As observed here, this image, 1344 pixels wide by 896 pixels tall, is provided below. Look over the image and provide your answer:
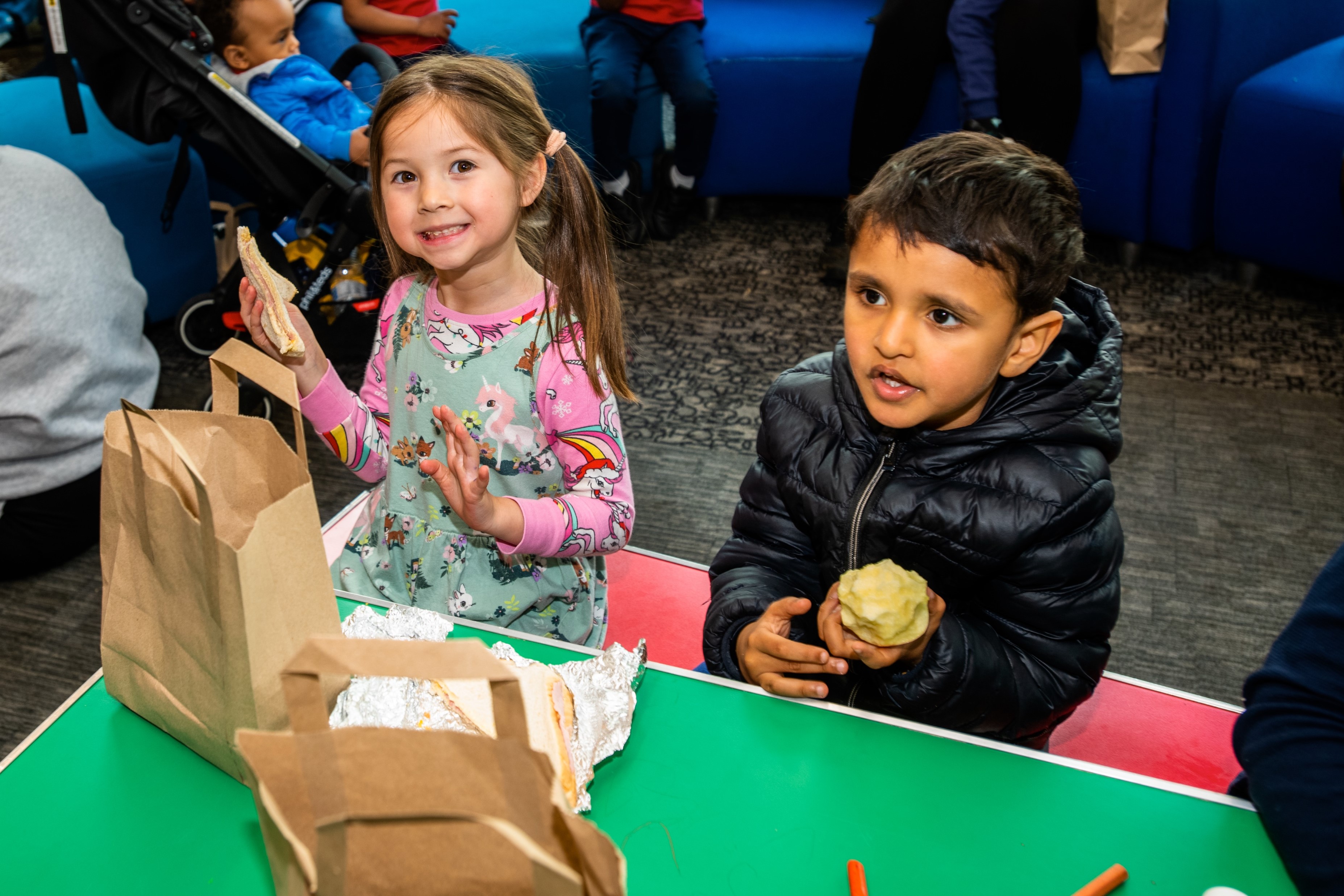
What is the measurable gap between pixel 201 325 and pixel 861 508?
213 centimetres

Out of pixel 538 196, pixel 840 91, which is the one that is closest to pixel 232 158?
pixel 538 196

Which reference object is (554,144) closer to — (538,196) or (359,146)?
(538,196)

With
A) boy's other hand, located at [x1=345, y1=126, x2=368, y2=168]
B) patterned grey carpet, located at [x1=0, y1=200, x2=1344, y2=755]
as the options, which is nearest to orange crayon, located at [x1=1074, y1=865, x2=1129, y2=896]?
patterned grey carpet, located at [x1=0, y1=200, x2=1344, y2=755]

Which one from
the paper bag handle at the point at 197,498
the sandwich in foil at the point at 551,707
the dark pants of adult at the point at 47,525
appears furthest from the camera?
the dark pants of adult at the point at 47,525

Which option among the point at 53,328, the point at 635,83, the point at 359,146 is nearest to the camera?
the point at 53,328

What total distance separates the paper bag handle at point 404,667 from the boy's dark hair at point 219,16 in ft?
7.02

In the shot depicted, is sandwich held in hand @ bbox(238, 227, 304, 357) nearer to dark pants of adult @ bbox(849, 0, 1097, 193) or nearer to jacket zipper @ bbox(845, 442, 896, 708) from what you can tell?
jacket zipper @ bbox(845, 442, 896, 708)

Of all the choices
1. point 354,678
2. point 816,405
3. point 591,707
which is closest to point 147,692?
point 354,678

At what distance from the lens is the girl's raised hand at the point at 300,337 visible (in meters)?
1.12

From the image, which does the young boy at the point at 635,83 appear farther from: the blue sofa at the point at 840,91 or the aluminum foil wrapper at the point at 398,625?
the aluminum foil wrapper at the point at 398,625

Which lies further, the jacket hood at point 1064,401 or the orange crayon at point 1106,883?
the jacket hood at point 1064,401

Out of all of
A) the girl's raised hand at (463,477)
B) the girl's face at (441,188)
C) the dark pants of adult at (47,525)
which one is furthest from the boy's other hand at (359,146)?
the girl's raised hand at (463,477)

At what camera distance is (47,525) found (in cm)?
193

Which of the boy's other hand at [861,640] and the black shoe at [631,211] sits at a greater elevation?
the boy's other hand at [861,640]
